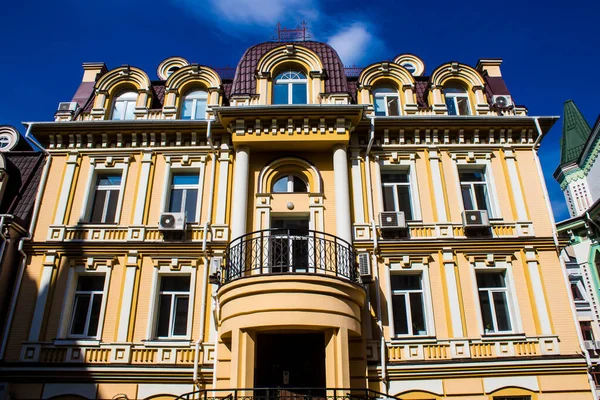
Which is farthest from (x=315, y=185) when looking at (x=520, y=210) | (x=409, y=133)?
(x=520, y=210)

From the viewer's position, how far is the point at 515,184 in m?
13.7

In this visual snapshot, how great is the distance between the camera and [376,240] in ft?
41.4

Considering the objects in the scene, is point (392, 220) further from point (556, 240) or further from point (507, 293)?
point (556, 240)

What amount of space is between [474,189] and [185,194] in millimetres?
9168

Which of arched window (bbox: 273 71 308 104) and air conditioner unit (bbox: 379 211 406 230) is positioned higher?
arched window (bbox: 273 71 308 104)

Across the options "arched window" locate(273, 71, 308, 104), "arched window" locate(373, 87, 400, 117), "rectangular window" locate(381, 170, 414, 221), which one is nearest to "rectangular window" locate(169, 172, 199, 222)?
"arched window" locate(273, 71, 308, 104)

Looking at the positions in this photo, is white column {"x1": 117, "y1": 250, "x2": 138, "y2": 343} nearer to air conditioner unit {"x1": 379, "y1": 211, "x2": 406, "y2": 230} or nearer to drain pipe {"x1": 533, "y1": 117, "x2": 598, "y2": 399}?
air conditioner unit {"x1": 379, "y1": 211, "x2": 406, "y2": 230}

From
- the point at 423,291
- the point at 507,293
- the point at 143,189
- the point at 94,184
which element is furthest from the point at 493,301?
the point at 94,184

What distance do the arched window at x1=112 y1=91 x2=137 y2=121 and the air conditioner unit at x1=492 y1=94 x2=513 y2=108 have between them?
12.2m

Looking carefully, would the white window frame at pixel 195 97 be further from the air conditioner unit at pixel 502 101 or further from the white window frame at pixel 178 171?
the air conditioner unit at pixel 502 101

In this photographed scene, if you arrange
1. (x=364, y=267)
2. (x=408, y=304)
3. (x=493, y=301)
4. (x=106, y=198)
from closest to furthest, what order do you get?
(x=364, y=267), (x=408, y=304), (x=493, y=301), (x=106, y=198)

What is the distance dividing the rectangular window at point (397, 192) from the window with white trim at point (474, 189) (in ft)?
5.64

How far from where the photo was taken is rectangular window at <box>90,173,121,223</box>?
537 inches

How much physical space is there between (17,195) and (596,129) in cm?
2313
